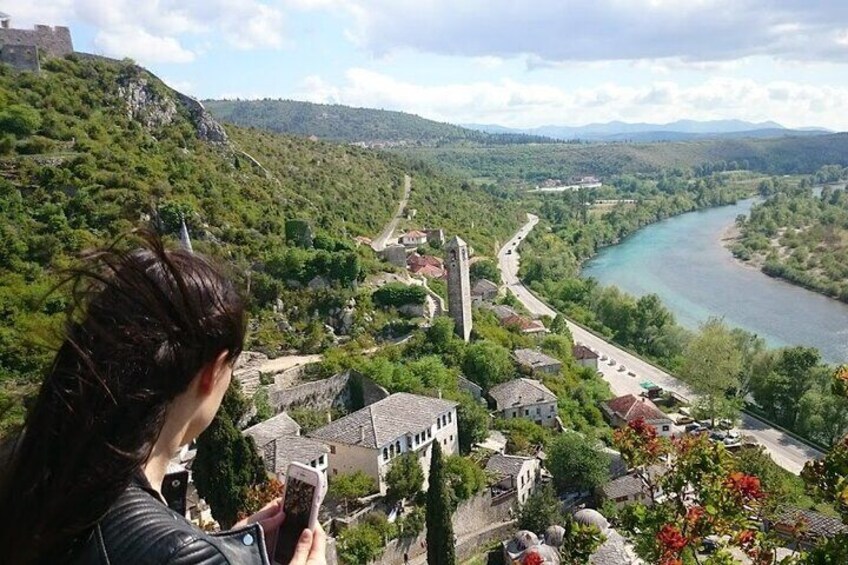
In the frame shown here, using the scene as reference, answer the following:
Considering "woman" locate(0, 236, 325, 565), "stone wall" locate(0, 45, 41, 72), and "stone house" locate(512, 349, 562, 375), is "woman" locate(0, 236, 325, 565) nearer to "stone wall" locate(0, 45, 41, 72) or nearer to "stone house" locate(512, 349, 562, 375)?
"stone house" locate(512, 349, 562, 375)

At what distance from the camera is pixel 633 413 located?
27.8 metres

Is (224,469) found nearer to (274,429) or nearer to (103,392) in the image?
(274,429)

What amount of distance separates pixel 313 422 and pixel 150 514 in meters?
20.8

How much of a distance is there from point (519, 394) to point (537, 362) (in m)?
4.20

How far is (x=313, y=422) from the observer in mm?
21562

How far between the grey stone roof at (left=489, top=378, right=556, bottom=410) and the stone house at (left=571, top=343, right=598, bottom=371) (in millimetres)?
8565

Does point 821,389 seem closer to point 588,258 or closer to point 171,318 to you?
point 171,318

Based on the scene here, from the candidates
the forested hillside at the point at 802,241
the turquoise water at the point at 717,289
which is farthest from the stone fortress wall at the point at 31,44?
the forested hillside at the point at 802,241

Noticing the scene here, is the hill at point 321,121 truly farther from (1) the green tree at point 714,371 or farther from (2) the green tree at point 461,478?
(2) the green tree at point 461,478

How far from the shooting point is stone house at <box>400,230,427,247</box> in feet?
149

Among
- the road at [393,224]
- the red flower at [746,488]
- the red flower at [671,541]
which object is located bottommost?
the road at [393,224]

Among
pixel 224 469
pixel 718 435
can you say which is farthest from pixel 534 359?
pixel 224 469

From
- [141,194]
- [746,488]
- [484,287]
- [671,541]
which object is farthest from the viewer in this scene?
[484,287]

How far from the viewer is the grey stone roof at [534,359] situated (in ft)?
99.9
